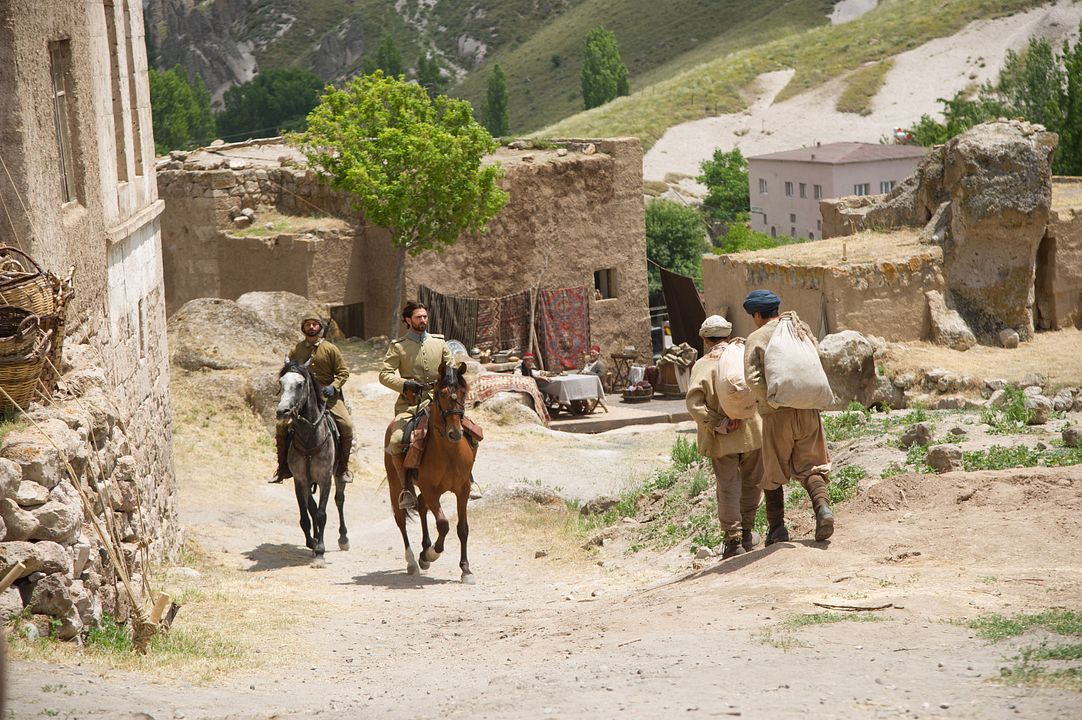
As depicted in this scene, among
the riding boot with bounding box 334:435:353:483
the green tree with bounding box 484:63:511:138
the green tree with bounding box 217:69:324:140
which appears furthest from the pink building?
the riding boot with bounding box 334:435:353:483

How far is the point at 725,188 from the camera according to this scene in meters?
72.9

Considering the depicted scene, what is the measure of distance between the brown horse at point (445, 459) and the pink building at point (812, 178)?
5437cm

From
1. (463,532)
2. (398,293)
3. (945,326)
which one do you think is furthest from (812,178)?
(463,532)

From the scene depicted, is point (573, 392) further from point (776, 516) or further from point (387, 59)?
point (387, 59)

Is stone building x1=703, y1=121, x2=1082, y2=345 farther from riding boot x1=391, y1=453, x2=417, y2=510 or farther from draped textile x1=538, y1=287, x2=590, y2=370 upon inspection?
riding boot x1=391, y1=453, x2=417, y2=510

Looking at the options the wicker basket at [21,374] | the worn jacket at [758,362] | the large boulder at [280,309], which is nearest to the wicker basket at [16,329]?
the wicker basket at [21,374]

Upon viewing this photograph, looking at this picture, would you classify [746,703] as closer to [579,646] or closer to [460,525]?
[579,646]

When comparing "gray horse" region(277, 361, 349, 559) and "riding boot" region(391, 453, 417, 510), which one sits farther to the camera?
"gray horse" region(277, 361, 349, 559)

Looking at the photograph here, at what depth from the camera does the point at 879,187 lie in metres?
65.7

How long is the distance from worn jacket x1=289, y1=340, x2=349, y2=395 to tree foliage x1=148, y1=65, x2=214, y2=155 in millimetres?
76971

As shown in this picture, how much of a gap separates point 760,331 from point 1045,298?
14426 millimetres

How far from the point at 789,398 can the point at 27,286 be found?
476cm

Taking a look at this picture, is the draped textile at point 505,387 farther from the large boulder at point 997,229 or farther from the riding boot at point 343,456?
the riding boot at point 343,456

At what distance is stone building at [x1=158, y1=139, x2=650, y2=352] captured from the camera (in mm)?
26859
